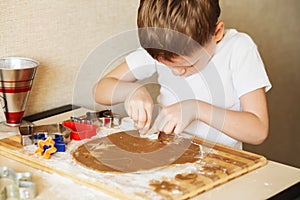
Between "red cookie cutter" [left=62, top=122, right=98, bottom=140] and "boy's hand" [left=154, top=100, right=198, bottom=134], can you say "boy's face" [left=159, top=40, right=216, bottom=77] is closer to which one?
"boy's hand" [left=154, top=100, right=198, bottom=134]

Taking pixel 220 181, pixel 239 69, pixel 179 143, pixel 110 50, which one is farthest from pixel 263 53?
pixel 220 181

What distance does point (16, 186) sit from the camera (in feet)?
3.37

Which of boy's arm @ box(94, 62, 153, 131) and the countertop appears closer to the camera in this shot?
the countertop

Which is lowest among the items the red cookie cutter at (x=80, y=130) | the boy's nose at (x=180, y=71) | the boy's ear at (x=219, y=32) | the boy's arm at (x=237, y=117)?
the red cookie cutter at (x=80, y=130)

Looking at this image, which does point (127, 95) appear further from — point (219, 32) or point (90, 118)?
point (219, 32)

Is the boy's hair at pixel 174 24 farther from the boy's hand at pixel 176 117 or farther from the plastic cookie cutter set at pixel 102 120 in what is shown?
the plastic cookie cutter set at pixel 102 120

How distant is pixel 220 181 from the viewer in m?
1.07

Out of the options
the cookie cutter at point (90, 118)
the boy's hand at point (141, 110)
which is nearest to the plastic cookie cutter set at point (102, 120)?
the cookie cutter at point (90, 118)

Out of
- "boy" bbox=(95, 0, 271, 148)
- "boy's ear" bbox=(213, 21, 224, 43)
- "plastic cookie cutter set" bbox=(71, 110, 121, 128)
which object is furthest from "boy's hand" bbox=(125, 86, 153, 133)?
"boy's ear" bbox=(213, 21, 224, 43)

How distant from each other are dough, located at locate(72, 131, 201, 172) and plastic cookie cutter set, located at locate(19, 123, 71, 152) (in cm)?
4

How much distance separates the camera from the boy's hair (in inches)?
47.1

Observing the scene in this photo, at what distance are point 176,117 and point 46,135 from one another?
0.95 ft

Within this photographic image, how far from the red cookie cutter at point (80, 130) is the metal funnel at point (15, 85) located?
4.6 inches

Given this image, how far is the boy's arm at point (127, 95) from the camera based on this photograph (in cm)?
124
